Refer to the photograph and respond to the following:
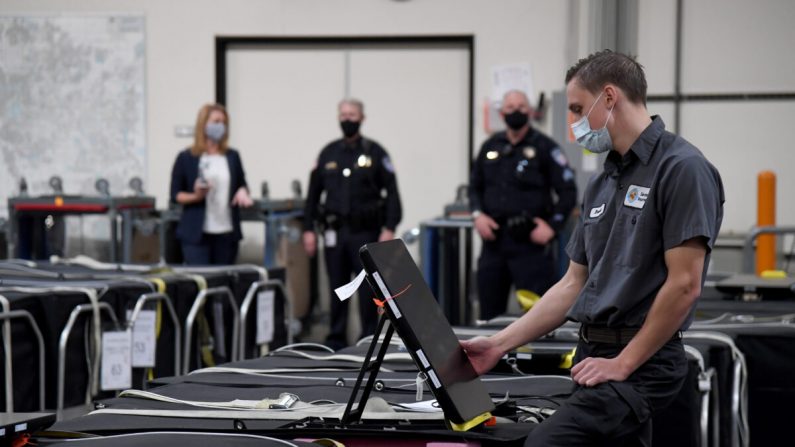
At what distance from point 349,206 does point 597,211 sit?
4.63 m

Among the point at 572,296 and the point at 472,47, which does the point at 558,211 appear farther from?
the point at 572,296

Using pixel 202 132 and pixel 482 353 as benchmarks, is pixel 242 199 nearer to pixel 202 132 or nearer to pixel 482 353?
pixel 202 132

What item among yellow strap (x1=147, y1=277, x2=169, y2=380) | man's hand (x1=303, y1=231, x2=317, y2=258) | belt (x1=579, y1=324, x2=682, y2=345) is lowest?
yellow strap (x1=147, y1=277, x2=169, y2=380)

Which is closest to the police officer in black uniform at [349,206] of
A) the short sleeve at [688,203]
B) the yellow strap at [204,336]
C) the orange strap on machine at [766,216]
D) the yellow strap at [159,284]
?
the yellow strap at [204,336]

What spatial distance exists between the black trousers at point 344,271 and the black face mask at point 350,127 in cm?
57

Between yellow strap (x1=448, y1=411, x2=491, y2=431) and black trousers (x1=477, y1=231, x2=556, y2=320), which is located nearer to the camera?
yellow strap (x1=448, y1=411, x2=491, y2=431)

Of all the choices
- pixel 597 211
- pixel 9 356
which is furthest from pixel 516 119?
pixel 597 211

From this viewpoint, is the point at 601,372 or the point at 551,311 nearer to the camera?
the point at 601,372

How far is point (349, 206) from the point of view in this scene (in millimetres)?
7262

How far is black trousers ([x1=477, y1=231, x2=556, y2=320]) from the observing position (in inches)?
247

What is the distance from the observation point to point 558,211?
648 centimetres

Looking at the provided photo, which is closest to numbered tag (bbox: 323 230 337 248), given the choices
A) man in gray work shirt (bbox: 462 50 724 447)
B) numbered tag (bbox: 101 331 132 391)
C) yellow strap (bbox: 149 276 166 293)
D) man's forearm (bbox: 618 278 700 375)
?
yellow strap (bbox: 149 276 166 293)

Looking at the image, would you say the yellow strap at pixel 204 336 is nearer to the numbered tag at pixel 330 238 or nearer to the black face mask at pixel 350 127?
the numbered tag at pixel 330 238

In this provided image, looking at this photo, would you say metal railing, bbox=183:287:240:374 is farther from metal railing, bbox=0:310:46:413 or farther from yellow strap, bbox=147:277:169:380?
metal railing, bbox=0:310:46:413
